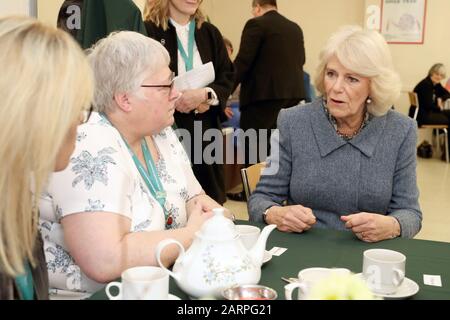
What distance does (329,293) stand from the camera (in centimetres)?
101

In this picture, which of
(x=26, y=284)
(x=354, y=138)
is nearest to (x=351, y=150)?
(x=354, y=138)

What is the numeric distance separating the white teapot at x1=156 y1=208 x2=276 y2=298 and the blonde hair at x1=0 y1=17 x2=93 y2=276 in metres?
0.32

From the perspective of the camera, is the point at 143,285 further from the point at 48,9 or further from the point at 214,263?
the point at 48,9

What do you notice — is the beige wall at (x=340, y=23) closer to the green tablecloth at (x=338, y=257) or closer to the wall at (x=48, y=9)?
the wall at (x=48, y=9)

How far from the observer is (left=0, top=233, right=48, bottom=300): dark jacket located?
3.59 ft

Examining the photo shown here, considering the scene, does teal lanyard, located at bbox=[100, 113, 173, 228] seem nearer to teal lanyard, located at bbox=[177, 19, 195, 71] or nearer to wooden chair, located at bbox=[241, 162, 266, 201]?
wooden chair, located at bbox=[241, 162, 266, 201]

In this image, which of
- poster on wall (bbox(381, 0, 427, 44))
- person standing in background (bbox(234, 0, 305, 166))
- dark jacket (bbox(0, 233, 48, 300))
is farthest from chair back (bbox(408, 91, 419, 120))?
dark jacket (bbox(0, 233, 48, 300))

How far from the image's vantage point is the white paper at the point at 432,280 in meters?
1.45

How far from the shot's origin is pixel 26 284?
1197 mm

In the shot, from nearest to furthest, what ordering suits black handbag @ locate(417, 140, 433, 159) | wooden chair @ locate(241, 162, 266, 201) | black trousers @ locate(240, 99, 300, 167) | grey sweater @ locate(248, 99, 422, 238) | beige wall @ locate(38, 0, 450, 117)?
grey sweater @ locate(248, 99, 422, 238), wooden chair @ locate(241, 162, 266, 201), black trousers @ locate(240, 99, 300, 167), black handbag @ locate(417, 140, 433, 159), beige wall @ locate(38, 0, 450, 117)

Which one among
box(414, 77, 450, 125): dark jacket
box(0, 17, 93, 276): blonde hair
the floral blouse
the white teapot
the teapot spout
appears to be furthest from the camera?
box(414, 77, 450, 125): dark jacket

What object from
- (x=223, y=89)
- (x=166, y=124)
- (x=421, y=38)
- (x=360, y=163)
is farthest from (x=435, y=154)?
(x=166, y=124)

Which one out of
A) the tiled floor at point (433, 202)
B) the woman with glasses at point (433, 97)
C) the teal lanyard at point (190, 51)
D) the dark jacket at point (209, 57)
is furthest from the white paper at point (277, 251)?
the woman with glasses at point (433, 97)
